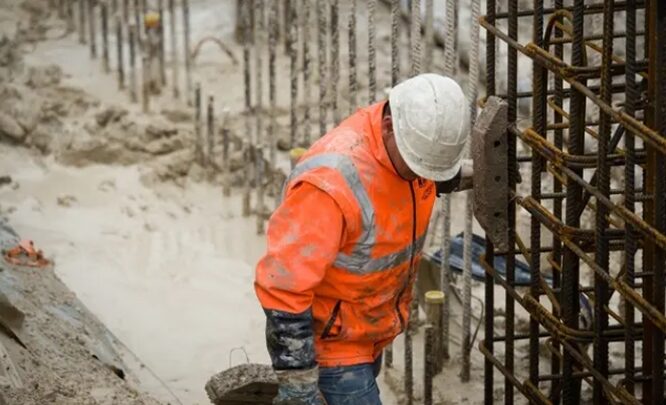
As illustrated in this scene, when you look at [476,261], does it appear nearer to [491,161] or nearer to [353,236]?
[491,161]

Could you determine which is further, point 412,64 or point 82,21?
point 82,21

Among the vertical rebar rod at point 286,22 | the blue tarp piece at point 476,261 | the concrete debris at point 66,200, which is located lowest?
the blue tarp piece at point 476,261

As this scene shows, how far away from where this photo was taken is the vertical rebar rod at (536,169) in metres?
5.05

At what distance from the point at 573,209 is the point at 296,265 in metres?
1.11

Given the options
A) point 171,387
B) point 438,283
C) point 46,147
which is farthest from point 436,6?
point 171,387

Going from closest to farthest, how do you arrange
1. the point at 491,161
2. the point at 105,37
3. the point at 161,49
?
the point at 491,161, the point at 161,49, the point at 105,37

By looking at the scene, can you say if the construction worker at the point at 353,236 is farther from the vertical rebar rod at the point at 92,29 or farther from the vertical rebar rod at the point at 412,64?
the vertical rebar rod at the point at 92,29

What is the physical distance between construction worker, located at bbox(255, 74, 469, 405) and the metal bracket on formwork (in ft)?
0.81

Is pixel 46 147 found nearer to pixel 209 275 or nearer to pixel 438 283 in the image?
pixel 209 275

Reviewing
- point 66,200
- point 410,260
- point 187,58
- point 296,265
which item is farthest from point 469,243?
→ point 187,58

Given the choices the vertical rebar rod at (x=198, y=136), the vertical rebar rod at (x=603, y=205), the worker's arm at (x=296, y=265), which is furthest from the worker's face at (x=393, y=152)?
the vertical rebar rod at (x=198, y=136)

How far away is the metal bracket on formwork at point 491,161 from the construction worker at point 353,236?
0.81 ft

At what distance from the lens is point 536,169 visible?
5367 mm

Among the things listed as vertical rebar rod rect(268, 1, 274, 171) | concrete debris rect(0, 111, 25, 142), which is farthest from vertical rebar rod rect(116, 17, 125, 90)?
vertical rebar rod rect(268, 1, 274, 171)
